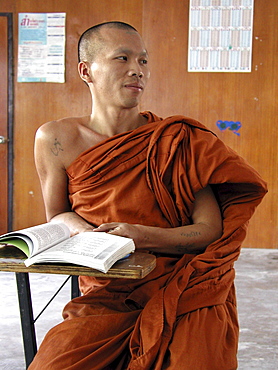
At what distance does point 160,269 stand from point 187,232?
148 millimetres

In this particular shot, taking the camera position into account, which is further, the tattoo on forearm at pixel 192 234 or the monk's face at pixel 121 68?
the monk's face at pixel 121 68

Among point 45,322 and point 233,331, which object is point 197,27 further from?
point 233,331

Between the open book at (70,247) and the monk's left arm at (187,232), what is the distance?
0.39ft

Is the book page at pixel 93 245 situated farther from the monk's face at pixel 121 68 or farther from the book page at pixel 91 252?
the monk's face at pixel 121 68

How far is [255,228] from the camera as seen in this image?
158 inches

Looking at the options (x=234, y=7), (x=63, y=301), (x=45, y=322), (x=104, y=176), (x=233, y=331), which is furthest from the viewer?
(x=234, y=7)

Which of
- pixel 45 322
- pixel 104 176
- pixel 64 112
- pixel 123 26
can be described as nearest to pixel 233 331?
pixel 104 176

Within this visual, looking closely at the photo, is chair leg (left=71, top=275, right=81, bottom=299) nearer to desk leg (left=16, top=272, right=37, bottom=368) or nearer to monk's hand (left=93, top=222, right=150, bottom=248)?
desk leg (left=16, top=272, right=37, bottom=368)

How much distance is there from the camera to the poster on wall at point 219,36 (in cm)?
393

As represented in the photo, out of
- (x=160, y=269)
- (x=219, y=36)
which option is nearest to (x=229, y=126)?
(x=219, y=36)

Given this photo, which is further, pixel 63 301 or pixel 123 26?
pixel 63 301

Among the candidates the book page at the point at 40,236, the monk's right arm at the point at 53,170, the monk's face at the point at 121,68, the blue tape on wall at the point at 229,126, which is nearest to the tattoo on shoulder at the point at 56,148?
the monk's right arm at the point at 53,170

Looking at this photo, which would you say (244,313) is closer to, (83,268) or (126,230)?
(126,230)

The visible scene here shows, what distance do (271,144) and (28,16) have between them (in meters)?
2.49
